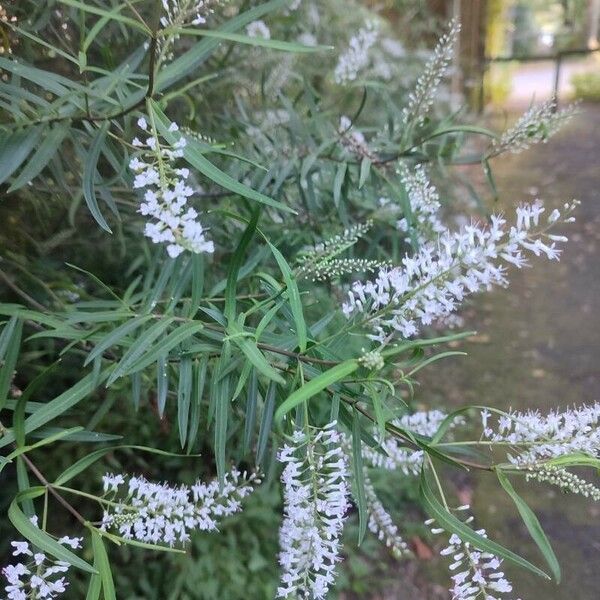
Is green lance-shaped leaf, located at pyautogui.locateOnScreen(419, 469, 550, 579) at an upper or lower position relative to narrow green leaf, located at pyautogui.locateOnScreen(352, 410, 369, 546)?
lower

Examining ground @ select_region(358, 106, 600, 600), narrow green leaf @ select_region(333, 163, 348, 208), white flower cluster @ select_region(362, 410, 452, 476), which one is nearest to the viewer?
white flower cluster @ select_region(362, 410, 452, 476)

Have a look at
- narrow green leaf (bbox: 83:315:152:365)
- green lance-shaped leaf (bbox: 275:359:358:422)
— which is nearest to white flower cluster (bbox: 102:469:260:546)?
narrow green leaf (bbox: 83:315:152:365)

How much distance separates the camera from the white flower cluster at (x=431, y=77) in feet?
5.15

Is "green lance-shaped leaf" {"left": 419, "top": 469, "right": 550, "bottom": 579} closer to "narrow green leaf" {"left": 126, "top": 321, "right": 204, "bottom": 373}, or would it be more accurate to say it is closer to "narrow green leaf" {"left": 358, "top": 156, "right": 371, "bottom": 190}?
"narrow green leaf" {"left": 126, "top": 321, "right": 204, "bottom": 373}

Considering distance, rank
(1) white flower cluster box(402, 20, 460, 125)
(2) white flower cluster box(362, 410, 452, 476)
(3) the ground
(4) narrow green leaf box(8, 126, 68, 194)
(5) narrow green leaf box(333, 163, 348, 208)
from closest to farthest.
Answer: (4) narrow green leaf box(8, 126, 68, 194)
(2) white flower cluster box(362, 410, 452, 476)
(1) white flower cluster box(402, 20, 460, 125)
(5) narrow green leaf box(333, 163, 348, 208)
(3) the ground

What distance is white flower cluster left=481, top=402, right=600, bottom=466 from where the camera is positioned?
38.7 inches

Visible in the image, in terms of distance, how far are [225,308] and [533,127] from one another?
967 mm

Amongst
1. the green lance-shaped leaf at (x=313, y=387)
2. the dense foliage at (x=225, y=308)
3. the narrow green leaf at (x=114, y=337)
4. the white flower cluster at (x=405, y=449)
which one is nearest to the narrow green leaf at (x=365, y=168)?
the dense foliage at (x=225, y=308)

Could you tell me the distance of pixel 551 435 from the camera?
1.02 meters

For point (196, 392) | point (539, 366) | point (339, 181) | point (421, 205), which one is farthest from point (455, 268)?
Result: point (539, 366)

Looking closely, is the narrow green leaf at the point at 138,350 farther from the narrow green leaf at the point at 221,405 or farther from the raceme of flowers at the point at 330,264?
the raceme of flowers at the point at 330,264

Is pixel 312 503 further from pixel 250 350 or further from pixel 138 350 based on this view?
pixel 138 350

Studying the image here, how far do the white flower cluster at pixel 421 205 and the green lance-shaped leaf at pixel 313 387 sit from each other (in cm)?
71

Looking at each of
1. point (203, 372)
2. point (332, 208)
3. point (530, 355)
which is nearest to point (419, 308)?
point (203, 372)
